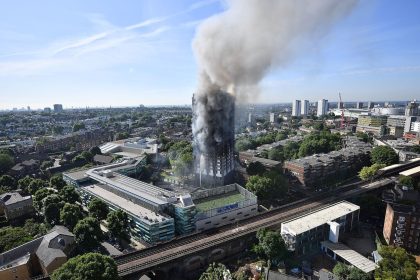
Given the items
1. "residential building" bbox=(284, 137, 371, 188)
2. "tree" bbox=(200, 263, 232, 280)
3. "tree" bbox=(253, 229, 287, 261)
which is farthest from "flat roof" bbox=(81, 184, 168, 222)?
"residential building" bbox=(284, 137, 371, 188)

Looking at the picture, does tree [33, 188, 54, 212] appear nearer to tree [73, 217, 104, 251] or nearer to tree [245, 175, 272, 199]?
tree [73, 217, 104, 251]

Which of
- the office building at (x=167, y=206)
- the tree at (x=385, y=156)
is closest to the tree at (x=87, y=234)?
the office building at (x=167, y=206)

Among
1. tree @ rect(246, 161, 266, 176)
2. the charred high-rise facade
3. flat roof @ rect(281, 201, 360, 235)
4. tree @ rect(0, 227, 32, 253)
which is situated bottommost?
tree @ rect(0, 227, 32, 253)

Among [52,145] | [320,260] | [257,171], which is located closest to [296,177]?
[257,171]

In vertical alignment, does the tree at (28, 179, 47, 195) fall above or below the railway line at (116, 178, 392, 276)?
above

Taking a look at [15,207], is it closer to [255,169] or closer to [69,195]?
[69,195]

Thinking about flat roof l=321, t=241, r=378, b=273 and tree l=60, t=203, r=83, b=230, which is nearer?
flat roof l=321, t=241, r=378, b=273

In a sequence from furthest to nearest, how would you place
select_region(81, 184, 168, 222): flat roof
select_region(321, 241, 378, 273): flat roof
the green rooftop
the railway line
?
the green rooftop, select_region(81, 184, 168, 222): flat roof, the railway line, select_region(321, 241, 378, 273): flat roof

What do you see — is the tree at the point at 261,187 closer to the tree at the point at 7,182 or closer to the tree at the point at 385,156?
the tree at the point at 385,156

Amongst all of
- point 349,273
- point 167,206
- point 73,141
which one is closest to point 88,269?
point 167,206
